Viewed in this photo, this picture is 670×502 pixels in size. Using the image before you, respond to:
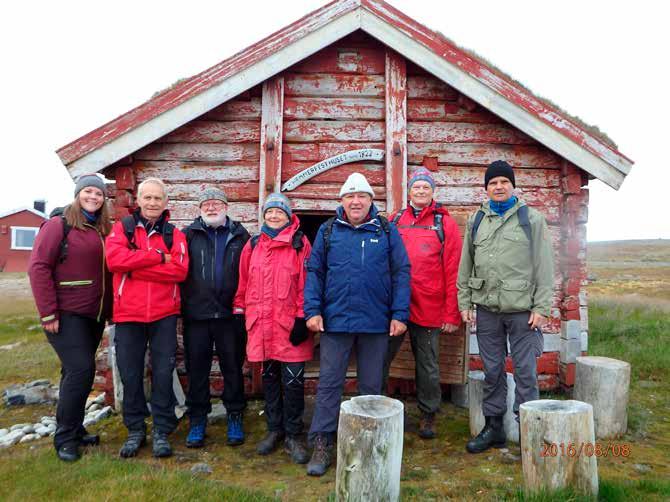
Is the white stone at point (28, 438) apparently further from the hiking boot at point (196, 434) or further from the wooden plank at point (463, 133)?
the wooden plank at point (463, 133)

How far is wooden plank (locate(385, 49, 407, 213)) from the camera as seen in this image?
17.3 feet

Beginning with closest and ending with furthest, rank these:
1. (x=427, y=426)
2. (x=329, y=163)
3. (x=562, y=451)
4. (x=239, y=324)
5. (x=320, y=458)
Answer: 1. (x=562, y=451)
2. (x=320, y=458)
3. (x=239, y=324)
4. (x=427, y=426)
5. (x=329, y=163)

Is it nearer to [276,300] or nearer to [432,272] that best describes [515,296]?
[432,272]

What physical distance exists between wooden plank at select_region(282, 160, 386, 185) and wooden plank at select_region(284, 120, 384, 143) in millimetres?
279

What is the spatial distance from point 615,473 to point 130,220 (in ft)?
13.7

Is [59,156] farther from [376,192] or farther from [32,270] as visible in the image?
[376,192]

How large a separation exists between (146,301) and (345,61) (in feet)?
11.0

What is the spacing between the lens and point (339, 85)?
17.7 ft

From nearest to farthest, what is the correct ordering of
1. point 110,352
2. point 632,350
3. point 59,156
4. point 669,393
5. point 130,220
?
point 130,220
point 59,156
point 110,352
point 669,393
point 632,350

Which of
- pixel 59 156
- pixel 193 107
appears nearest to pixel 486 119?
pixel 193 107

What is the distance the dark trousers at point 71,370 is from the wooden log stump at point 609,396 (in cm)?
434

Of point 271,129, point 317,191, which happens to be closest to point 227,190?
point 271,129

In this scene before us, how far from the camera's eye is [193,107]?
4918 millimetres

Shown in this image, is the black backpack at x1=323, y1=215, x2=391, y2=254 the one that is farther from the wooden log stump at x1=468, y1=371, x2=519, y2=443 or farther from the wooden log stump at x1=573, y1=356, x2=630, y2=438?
the wooden log stump at x1=573, y1=356, x2=630, y2=438
